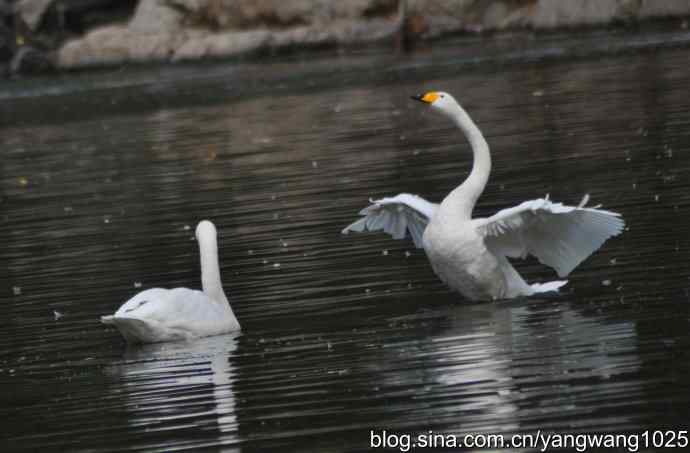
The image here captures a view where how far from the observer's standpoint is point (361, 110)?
2536 centimetres

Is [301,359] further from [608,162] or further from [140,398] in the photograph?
[608,162]

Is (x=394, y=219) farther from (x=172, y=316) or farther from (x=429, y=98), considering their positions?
(x=172, y=316)

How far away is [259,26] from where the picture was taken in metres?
43.6

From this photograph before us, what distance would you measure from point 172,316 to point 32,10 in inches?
1553

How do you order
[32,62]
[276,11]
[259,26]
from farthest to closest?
[32,62]
[259,26]
[276,11]

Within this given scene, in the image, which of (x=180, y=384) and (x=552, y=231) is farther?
(x=552, y=231)

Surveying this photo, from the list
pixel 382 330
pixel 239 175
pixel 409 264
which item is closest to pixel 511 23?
pixel 239 175

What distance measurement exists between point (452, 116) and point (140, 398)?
3.25 meters

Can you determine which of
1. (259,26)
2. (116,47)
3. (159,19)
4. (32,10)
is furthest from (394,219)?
(32,10)

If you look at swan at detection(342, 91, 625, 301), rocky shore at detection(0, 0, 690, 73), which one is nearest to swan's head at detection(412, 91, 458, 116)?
swan at detection(342, 91, 625, 301)

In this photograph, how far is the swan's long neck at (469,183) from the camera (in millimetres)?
10523

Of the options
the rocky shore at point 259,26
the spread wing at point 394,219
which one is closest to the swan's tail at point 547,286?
the spread wing at point 394,219

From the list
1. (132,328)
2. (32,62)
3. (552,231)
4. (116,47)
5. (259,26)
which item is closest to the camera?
(132,328)

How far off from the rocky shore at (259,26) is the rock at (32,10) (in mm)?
703
